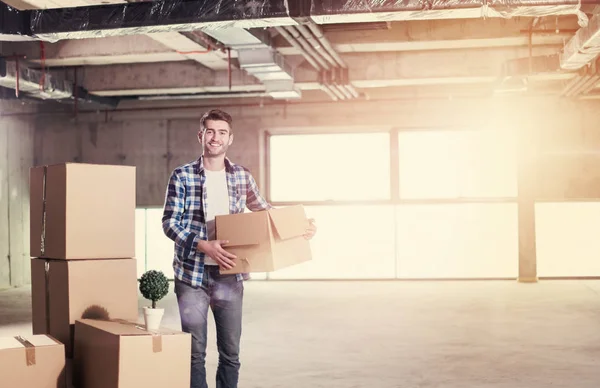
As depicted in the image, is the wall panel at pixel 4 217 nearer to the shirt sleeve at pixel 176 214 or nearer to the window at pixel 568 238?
the window at pixel 568 238

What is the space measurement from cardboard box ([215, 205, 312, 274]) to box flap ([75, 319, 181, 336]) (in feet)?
1.07

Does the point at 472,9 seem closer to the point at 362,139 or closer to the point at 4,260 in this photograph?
the point at 362,139

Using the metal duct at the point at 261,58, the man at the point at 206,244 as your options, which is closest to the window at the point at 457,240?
the metal duct at the point at 261,58

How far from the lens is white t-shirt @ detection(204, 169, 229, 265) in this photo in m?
2.84

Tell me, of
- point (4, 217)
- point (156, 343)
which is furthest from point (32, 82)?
point (156, 343)

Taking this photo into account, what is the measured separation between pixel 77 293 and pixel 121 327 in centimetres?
29

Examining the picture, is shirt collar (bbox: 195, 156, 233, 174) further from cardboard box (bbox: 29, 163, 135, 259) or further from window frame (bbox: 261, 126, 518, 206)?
window frame (bbox: 261, 126, 518, 206)

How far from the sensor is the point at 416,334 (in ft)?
18.2

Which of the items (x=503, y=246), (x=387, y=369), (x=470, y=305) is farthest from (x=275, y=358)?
(x=503, y=246)

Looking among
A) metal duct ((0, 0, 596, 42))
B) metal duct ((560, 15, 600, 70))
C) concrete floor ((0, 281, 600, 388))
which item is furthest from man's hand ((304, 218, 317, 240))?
metal duct ((560, 15, 600, 70))

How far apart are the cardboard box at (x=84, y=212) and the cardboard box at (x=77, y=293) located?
0.04m

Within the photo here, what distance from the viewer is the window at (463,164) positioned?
9.27 m

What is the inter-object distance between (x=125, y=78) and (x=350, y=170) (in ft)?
9.82

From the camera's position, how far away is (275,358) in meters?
4.76
